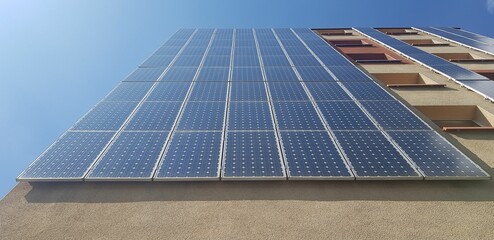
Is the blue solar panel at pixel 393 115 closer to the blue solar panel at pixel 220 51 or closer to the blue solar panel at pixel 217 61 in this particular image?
the blue solar panel at pixel 217 61

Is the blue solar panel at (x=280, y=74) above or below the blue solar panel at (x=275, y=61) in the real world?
below

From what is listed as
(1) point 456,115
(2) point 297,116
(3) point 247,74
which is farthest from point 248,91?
(1) point 456,115

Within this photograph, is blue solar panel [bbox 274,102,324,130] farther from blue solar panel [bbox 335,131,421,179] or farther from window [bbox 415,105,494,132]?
window [bbox 415,105,494,132]

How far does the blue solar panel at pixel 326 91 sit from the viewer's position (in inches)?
490

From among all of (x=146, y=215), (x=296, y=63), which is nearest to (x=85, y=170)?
(x=146, y=215)

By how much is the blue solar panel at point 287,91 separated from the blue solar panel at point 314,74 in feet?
3.59

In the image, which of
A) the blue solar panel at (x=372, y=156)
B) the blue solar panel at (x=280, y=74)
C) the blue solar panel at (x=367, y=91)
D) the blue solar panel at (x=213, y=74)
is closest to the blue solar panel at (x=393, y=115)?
the blue solar panel at (x=367, y=91)

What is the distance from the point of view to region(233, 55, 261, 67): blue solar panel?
17438mm

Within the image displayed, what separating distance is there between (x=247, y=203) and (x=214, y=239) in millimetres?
1299

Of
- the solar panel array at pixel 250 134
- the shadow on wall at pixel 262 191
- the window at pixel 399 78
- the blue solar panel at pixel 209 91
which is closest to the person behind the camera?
the shadow on wall at pixel 262 191

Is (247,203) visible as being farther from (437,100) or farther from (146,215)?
(437,100)

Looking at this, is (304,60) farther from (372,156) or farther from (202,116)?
(372,156)

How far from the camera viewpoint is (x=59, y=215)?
22.2 ft

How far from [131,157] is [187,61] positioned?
1125cm
